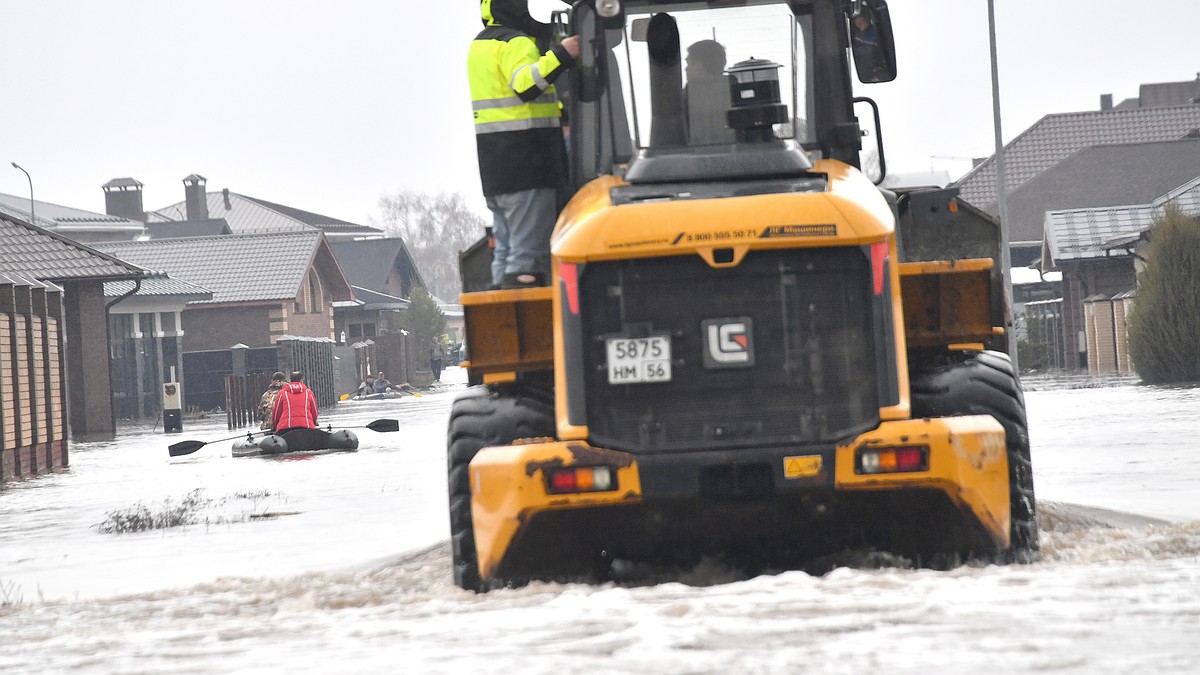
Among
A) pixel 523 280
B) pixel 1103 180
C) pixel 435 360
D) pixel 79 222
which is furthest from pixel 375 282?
pixel 523 280

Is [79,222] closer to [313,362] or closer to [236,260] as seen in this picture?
[236,260]

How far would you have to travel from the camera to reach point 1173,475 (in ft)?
45.8

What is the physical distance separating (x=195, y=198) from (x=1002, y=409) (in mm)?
97960

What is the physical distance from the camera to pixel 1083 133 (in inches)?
3029

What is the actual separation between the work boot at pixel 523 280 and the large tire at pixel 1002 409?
1803mm

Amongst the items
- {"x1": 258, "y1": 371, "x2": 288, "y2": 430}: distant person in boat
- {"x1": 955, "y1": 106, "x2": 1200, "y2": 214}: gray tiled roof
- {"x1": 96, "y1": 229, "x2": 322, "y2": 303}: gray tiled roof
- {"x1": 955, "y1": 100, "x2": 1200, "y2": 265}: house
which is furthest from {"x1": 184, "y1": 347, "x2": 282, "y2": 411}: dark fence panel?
{"x1": 955, "y1": 106, "x2": 1200, "y2": 214}: gray tiled roof

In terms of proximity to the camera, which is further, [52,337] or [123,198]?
[123,198]

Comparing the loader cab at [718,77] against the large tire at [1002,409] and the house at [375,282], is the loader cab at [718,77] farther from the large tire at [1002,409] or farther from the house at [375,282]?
the house at [375,282]

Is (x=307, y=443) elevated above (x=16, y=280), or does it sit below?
below

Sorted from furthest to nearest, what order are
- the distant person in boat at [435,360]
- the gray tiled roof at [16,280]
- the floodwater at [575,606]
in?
1. the distant person in boat at [435,360]
2. the gray tiled roof at [16,280]
3. the floodwater at [575,606]

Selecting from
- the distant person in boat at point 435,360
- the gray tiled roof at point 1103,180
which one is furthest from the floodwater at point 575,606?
the distant person in boat at point 435,360

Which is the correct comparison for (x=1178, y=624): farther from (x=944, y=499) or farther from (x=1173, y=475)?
(x=1173, y=475)

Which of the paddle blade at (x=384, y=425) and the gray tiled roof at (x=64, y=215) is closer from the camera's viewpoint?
the paddle blade at (x=384, y=425)

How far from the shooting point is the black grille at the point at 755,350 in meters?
7.20
